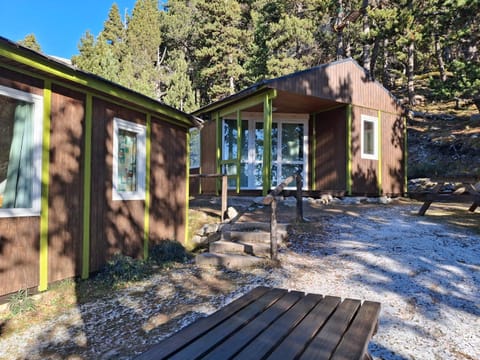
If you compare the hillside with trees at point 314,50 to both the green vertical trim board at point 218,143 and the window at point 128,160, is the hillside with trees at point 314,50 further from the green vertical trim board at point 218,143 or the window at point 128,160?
the window at point 128,160

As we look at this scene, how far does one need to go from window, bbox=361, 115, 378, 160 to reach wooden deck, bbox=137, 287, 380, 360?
8.95 metres

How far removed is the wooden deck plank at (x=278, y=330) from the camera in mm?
1512

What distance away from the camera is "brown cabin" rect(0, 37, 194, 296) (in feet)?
12.6

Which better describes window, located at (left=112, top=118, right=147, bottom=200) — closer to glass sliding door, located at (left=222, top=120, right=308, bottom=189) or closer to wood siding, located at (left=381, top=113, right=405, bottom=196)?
glass sliding door, located at (left=222, top=120, right=308, bottom=189)

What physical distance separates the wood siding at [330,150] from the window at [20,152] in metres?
8.19

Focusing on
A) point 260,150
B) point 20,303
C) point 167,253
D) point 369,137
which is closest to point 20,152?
point 20,303

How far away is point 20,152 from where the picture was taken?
3.94 meters

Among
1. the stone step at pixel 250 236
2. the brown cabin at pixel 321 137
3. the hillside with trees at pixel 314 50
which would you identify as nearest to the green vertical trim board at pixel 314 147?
the brown cabin at pixel 321 137

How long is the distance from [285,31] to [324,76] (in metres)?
12.7

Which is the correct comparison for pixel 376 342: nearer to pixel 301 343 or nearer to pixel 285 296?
pixel 285 296

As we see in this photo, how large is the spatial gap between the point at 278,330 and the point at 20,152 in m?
3.68

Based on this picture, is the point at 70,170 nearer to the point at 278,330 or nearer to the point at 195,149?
the point at 278,330

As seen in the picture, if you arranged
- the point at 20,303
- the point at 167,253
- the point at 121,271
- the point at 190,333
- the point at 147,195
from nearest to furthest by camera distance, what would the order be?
1. the point at 190,333
2. the point at 20,303
3. the point at 121,271
4. the point at 147,195
5. the point at 167,253

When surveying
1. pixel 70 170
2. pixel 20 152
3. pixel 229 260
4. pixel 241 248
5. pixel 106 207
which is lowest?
pixel 229 260
